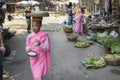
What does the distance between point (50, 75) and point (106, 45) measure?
12.0 ft

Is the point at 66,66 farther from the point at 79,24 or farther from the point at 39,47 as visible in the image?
the point at 79,24

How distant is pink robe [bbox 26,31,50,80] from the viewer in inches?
259

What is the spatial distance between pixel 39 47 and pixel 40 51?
0.11m

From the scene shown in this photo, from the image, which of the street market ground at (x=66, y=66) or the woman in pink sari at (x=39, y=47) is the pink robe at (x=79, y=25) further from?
the woman in pink sari at (x=39, y=47)

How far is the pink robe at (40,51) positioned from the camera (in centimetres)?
659

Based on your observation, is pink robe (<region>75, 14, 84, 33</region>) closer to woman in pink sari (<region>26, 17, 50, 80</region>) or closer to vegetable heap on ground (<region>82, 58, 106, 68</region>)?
vegetable heap on ground (<region>82, 58, 106, 68</region>)

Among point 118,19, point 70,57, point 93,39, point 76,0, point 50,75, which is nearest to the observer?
point 50,75

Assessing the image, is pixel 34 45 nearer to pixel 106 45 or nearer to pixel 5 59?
pixel 5 59

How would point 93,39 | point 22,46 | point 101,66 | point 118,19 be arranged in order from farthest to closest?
point 118,19 < point 93,39 < point 22,46 < point 101,66

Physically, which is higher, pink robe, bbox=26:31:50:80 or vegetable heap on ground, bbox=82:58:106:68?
pink robe, bbox=26:31:50:80

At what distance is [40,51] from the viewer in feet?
22.0

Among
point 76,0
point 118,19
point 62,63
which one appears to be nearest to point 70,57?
point 62,63

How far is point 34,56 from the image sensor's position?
21.9ft

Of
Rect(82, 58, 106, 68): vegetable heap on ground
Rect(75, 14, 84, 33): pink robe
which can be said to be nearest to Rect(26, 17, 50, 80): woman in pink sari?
Rect(82, 58, 106, 68): vegetable heap on ground
